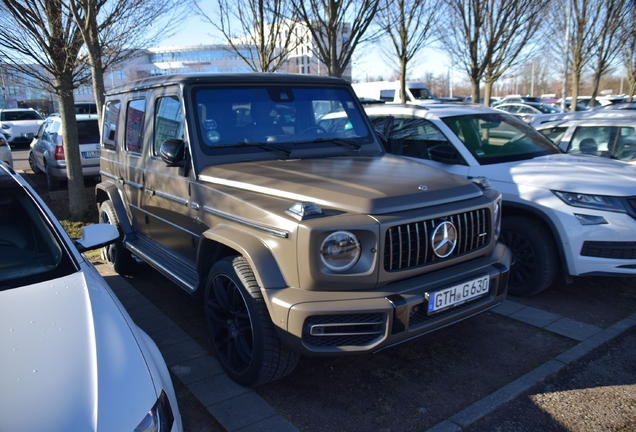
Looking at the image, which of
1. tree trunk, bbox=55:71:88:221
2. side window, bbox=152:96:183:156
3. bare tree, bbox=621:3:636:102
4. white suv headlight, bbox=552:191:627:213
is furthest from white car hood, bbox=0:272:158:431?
bare tree, bbox=621:3:636:102

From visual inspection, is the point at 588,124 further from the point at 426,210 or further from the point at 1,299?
the point at 1,299

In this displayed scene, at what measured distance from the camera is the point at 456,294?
318 cm

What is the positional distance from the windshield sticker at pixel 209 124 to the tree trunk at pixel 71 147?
499 centimetres

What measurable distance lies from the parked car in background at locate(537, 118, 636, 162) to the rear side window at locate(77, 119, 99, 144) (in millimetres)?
8374

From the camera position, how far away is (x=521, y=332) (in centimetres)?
425

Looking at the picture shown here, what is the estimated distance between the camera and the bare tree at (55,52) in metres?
7.25

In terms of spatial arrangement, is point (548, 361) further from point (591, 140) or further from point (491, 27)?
point (491, 27)

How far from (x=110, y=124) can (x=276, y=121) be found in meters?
2.47

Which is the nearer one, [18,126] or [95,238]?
[95,238]

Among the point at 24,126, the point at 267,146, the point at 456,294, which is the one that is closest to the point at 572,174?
the point at 456,294

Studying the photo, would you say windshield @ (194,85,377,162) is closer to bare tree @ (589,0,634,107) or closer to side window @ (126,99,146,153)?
side window @ (126,99,146,153)

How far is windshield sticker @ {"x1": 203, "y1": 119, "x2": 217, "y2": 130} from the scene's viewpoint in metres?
4.00

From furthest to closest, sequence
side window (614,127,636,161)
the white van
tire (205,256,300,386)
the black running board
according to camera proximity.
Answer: the white van → side window (614,127,636,161) → the black running board → tire (205,256,300,386)

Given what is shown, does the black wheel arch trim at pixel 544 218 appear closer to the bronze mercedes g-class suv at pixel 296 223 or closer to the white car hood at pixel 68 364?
the bronze mercedes g-class suv at pixel 296 223
